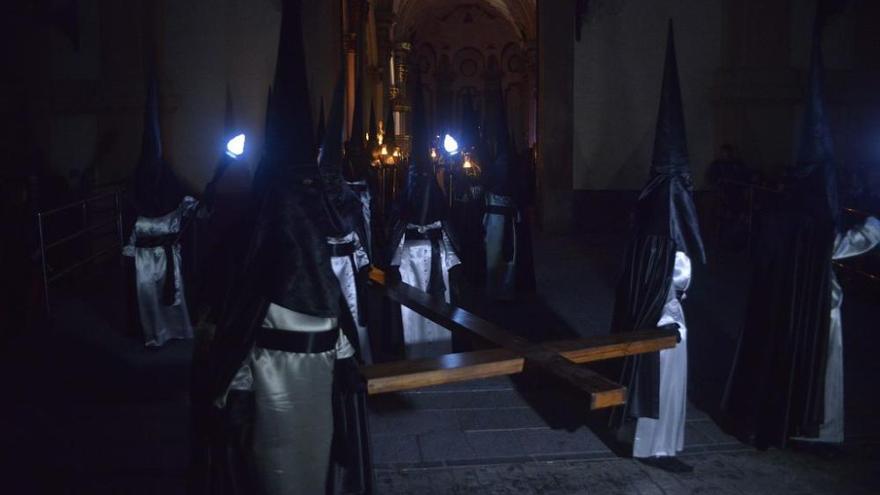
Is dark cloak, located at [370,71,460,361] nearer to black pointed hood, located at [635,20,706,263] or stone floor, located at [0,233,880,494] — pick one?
stone floor, located at [0,233,880,494]

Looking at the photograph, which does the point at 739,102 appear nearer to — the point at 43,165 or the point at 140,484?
the point at 43,165

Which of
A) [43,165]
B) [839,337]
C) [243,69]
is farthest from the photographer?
[243,69]

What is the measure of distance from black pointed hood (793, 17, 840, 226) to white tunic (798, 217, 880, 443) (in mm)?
181

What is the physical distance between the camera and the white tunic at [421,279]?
23.5 feet

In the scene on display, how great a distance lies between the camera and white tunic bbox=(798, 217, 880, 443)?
16.6 ft

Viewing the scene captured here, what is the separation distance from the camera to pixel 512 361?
3.94m

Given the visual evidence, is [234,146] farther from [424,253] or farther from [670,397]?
[670,397]

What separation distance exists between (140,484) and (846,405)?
4810 mm

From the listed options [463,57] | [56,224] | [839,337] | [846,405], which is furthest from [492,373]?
[463,57]

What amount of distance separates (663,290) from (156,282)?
5.02 m

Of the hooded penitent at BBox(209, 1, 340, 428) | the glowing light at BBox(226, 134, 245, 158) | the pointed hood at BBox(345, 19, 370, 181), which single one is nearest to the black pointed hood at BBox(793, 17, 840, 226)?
the hooded penitent at BBox(209, 1, 340, 428)

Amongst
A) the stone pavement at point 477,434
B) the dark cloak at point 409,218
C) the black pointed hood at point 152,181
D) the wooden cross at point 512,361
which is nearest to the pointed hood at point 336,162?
the dark cloak at point 409,218

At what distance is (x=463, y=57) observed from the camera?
1480 inches

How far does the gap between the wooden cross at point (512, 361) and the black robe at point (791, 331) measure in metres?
1.09
